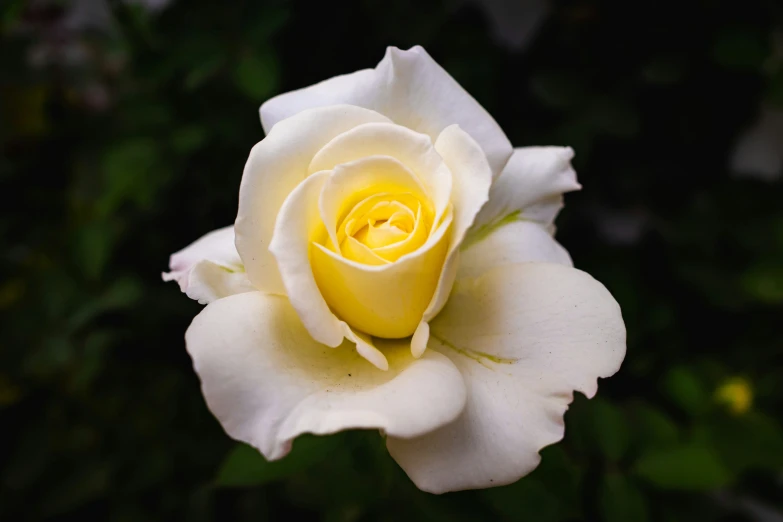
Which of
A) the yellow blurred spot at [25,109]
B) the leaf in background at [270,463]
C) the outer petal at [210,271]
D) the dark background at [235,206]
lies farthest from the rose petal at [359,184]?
the yellow blurred spot at [25,109]

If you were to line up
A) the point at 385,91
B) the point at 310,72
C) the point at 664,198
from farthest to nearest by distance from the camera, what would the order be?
1. the point at 664,198
2. the point at 310,72
3. the point at 385,91

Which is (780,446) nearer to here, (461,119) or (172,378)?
(461,119)

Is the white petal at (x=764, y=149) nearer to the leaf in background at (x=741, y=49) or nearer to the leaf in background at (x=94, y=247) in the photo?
the leaf in background at (x=741, y=49)

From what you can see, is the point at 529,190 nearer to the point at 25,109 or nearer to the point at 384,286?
the point at 384,286

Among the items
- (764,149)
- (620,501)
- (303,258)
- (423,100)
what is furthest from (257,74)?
(764,149)

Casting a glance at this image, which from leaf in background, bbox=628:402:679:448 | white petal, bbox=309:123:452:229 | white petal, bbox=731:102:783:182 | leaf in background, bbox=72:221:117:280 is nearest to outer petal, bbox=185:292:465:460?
white petal, bbox=309:123:452:229

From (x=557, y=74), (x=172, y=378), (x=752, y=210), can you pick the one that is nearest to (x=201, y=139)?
(x=172, y=378)
